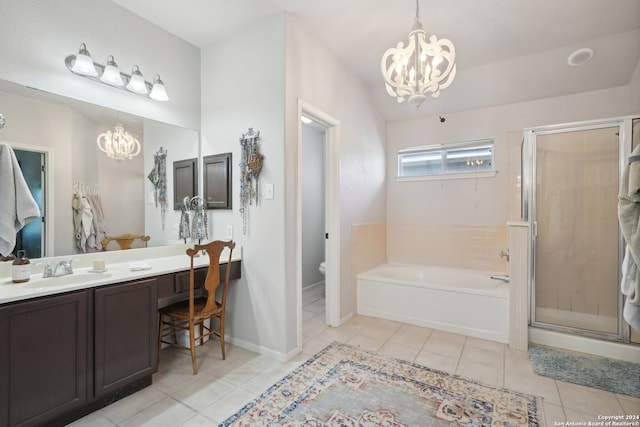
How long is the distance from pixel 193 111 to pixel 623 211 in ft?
10.4

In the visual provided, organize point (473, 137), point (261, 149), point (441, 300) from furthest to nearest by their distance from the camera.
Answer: point (473, 137) → point (441, 300) → point (261, 149)

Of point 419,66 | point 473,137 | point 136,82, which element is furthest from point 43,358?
point 473,137

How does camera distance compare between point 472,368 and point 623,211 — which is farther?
point 472,368

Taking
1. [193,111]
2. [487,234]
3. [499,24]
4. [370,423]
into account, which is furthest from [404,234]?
[193,111]

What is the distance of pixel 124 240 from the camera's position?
231 centimetres

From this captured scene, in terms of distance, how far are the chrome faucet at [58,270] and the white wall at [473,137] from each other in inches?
140

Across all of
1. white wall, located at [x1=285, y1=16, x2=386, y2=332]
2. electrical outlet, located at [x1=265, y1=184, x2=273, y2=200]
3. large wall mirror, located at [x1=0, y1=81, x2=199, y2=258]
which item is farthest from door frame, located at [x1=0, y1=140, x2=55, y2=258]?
white wall, located at [x1=285, y1=16, x2=386, y2=332]

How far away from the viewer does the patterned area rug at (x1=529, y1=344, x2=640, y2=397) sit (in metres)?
1.96

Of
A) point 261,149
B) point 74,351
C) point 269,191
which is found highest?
point 261,149

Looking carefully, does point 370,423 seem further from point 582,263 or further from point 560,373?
point 582,263

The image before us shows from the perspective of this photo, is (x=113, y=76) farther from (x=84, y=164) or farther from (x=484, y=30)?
(x=484, y=30)

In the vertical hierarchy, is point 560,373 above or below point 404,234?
below

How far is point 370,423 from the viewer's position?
1622 mm

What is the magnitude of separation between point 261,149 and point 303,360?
1760mm
